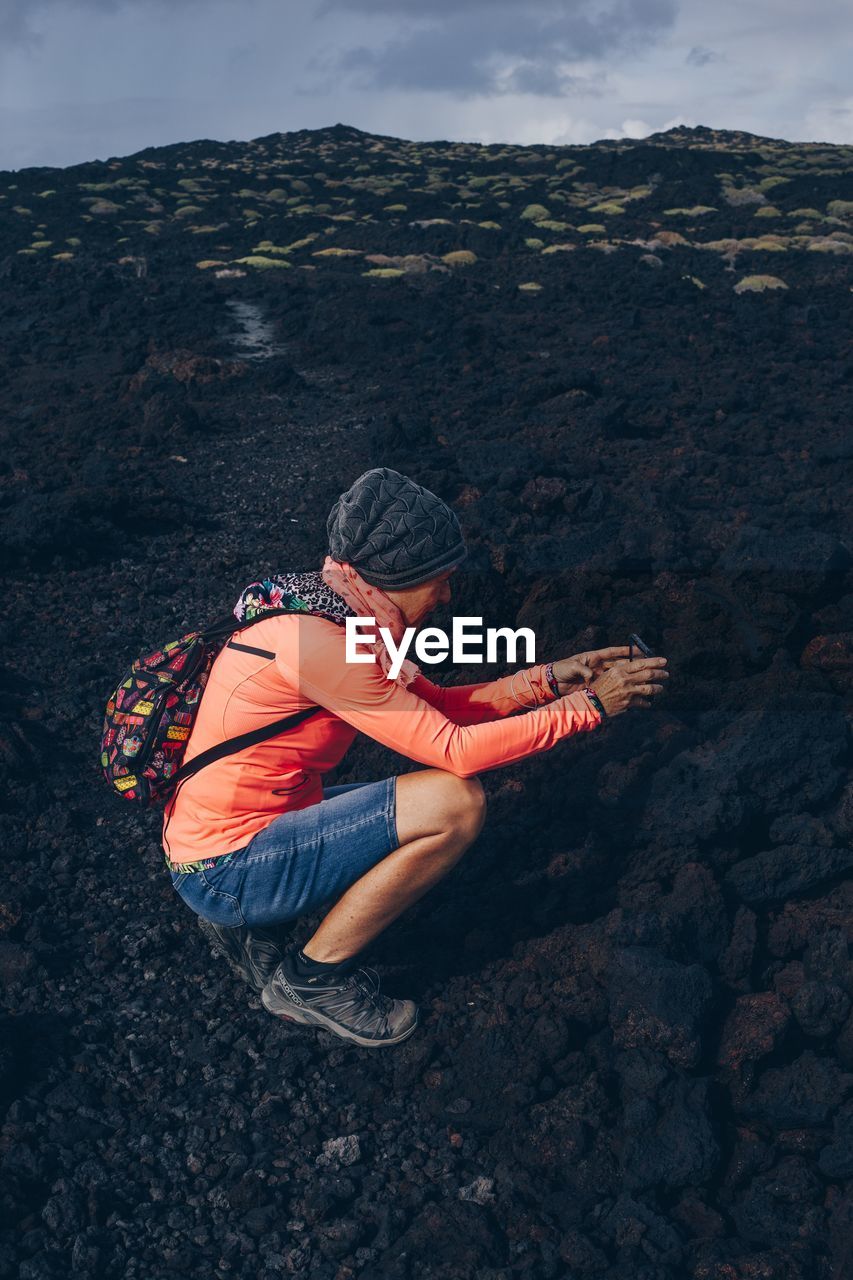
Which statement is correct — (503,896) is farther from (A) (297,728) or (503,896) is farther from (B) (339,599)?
(B) (339,599)

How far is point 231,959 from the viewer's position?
3.71 meters

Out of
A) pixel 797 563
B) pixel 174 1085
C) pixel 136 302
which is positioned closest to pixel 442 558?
pixel 174 1085

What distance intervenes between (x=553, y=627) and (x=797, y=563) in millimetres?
1224

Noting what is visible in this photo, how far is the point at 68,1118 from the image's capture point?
126 inches

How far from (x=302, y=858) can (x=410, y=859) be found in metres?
0.32

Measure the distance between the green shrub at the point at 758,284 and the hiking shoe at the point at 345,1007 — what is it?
13.8 metres

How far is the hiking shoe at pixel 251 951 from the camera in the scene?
3.62m

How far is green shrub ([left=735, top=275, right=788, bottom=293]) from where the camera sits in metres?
15.4

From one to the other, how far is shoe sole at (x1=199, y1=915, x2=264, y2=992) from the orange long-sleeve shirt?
1.70 ft

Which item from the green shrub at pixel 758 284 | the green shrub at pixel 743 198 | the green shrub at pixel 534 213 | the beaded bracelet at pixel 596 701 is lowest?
the beaded bracelet at pixel 596 701

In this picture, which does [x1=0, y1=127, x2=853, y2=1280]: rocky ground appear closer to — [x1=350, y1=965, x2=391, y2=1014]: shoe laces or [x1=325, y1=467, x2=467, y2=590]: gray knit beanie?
[x1=350, y1=965, x2=391, y2=1014]: shoe laces

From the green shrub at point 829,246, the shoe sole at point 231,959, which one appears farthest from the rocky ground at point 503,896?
the green shrub at point 829,246

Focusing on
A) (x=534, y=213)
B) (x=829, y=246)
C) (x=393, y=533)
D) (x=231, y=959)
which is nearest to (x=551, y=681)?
(x=393, y=533)

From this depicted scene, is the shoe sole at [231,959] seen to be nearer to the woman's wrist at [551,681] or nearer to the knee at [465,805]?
the knee at [465,805]
